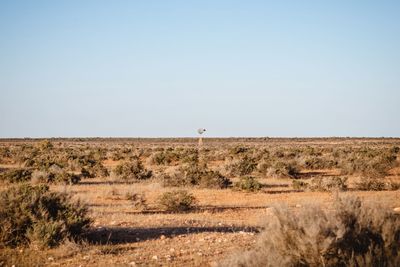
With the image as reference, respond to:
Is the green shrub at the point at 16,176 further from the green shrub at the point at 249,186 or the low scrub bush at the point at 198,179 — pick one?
the green shrub at the point at 249,186

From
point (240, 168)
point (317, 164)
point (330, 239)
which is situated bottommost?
point (240, 168)

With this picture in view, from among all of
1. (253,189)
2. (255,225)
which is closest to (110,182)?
(253,189)

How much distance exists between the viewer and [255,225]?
11.0 metres

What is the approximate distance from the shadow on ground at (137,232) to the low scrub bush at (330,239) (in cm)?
361

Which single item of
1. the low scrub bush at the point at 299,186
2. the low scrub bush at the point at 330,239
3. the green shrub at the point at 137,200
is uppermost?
the low scrub bush at the point at 330,239

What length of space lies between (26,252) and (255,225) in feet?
18.7

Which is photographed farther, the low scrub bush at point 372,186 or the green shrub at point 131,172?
the green shrub at point 131,172

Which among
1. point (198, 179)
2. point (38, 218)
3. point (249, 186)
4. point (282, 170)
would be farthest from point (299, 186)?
point (38, 218)

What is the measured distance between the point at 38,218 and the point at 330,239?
585cm

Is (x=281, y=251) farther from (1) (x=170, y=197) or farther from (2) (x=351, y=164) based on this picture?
(2) (x=351, y=164)

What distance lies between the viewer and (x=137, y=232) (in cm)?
968

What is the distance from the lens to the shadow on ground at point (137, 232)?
8.85 meters

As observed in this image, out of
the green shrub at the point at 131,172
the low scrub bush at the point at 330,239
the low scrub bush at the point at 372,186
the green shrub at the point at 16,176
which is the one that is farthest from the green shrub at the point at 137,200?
the low scrub bush at the point at 372,186

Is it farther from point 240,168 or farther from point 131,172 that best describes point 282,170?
point 131,172
